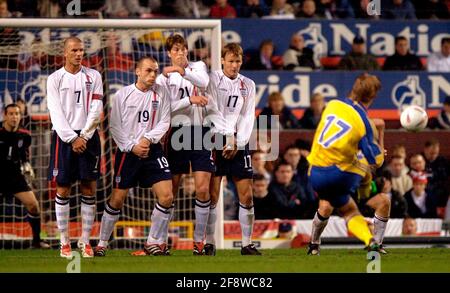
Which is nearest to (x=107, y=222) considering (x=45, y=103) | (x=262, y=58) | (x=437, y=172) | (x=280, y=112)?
(x=45, y=103)

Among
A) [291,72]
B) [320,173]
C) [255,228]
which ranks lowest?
[255,228]

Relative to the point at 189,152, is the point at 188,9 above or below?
above

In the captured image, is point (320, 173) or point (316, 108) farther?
point (316, 108)

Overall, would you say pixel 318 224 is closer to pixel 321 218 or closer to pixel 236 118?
pixel 321 218

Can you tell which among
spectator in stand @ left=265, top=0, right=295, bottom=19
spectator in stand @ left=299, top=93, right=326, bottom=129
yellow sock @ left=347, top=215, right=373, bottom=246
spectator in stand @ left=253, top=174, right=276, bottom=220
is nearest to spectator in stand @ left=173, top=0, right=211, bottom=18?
spectator in stand @ left=265, top=0, right=295, bottom=19

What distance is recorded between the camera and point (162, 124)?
11.9 meters

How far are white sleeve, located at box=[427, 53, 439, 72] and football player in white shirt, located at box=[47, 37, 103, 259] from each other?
8.61m

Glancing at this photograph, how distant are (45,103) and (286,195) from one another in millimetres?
3539

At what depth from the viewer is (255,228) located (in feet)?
51.8

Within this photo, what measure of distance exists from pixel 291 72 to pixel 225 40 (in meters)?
1.13

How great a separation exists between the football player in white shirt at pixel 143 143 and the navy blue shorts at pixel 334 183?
1.77 meters

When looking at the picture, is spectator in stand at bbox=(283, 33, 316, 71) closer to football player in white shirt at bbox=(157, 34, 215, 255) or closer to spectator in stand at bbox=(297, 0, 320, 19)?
spectator in stand at bbox=(297, 0, 320, 19)

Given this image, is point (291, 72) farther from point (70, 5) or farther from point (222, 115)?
point (222, 115)

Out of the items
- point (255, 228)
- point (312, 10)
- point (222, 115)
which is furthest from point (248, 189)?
point (312, 10)
